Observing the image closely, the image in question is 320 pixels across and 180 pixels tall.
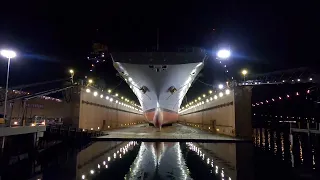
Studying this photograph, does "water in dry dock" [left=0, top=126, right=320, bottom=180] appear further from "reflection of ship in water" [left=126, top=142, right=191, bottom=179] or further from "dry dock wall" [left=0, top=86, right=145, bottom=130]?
"dry dock wall" [left=0, top=86, right=145, bottom=130]

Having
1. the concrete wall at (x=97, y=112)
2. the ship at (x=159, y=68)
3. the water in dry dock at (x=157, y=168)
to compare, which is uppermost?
the ship at (x=159, y=68)

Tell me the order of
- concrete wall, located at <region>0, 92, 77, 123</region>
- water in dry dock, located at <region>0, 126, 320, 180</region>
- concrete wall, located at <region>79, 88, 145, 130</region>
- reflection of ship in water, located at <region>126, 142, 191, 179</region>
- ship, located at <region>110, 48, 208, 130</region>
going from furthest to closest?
concrete wall, located at <region>0, 92, 77, 123</region> < ship, located at <region>110, 48, 208, 130</region> < concrete wall, located at <region>79, 88, 145, 130</region> < water in dry dock, located at <region>0, 126, 320, 180</region> < reflection of ship in water, located at <region>126, 142, 191, 179</region>

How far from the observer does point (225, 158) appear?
14.7 meters

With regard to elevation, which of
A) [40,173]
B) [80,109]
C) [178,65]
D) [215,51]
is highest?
[215,51]

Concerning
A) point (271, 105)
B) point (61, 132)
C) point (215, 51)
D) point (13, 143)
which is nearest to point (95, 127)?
point (61, 132)

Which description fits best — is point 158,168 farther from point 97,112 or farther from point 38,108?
point 38,108

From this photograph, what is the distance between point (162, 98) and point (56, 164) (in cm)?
2342

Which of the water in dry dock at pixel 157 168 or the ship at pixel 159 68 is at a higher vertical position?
the ship at pixel 159 68

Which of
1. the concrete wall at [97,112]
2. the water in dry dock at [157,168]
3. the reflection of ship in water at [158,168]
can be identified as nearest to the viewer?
the reflection of ship in water at [158,168]

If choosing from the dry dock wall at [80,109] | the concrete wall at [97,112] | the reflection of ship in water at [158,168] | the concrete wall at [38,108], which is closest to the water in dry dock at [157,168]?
the reflection of ship in water at [158,168]

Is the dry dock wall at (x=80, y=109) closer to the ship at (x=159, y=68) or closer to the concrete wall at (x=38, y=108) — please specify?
the concrete wall at (x=38, y=108)

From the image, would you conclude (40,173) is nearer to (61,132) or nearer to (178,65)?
(61,132)

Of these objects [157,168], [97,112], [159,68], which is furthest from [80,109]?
[157,168]

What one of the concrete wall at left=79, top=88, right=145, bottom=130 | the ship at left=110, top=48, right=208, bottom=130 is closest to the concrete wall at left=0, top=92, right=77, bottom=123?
the concrete wall at left=79, top=88, right=145, bottom=130
